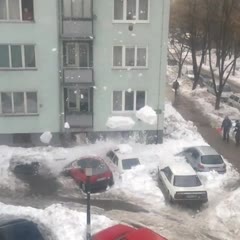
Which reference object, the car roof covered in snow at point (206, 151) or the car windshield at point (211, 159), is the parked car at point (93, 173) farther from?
the car roof covered in snow at point (206, 151)

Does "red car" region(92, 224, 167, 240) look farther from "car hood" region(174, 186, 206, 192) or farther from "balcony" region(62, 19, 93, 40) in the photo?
"balcony" region(62, 19, 93, 40)

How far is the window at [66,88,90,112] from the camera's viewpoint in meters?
26.3

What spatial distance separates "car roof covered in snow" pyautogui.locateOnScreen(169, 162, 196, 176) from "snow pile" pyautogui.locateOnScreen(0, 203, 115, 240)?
4.43 m

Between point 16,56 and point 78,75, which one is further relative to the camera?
point 78,75

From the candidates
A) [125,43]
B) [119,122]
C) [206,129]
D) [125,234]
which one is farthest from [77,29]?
[125,234]

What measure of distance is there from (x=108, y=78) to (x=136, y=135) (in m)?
3.93

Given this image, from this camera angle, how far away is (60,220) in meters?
17.3

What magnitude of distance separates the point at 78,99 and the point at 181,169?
28.3ft

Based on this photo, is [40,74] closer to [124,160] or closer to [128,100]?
[128,100]

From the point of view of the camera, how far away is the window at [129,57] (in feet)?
84.0

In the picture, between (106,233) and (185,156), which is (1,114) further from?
(106,233)

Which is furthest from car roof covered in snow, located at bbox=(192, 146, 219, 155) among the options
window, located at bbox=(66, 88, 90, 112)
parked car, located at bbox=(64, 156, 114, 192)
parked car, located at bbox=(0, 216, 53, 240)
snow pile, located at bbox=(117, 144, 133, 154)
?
parked car, located at bbox=(0, 216, 53, 240)

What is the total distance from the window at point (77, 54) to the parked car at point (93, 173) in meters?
6.37

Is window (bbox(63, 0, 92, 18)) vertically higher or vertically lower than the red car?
higher
